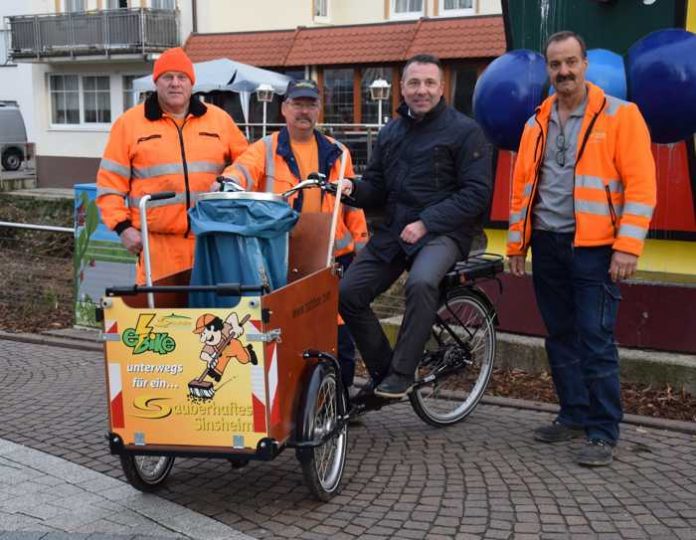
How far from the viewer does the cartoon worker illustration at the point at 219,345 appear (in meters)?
4.00

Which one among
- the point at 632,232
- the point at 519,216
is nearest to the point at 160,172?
the point at 519,216

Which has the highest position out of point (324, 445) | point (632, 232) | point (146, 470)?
point (632, 232)

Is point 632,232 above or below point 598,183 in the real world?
below

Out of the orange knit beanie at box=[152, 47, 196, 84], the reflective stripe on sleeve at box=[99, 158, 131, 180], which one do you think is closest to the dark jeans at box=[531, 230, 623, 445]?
the orange knit beanie at box=[152, 47, 196, 84]

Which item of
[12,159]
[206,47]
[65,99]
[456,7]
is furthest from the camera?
[65,99]

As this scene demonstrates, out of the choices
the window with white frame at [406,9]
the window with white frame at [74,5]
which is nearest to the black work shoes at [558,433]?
the window with white frame at [406,9]

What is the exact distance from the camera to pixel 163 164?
536 centimetres

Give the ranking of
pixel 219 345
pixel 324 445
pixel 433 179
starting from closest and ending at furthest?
1. pixel 219 345
2. pixel 324 445
3. pixel 433 179

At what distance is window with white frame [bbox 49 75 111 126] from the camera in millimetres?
30062

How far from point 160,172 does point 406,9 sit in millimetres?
21550

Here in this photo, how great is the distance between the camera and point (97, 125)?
29.9 meters

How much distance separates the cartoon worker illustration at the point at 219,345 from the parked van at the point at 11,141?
28371 millimetres

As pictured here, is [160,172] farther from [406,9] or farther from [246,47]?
[246,47]

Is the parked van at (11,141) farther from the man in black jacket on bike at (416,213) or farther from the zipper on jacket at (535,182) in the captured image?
the zipper on jacket at (535,182)
